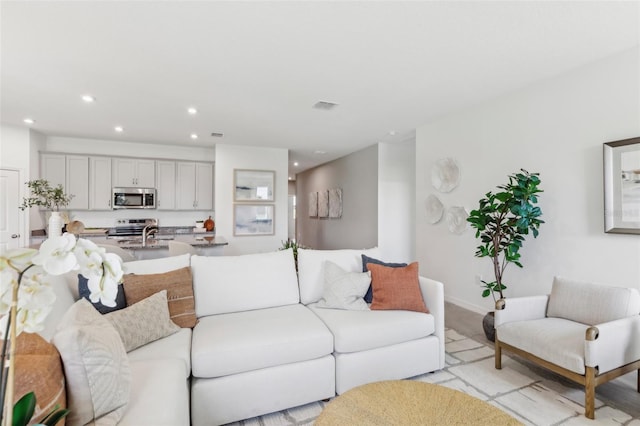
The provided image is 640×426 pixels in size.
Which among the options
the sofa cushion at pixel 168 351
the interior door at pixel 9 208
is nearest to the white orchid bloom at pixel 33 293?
the sofa cushion at pixel 168 351

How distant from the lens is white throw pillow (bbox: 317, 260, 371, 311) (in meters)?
2.46

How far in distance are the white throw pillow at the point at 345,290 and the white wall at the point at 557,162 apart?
6.24 ft

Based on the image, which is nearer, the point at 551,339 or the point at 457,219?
the point at 551,339

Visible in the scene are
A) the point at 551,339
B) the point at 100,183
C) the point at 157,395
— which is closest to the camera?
the point at 157,395

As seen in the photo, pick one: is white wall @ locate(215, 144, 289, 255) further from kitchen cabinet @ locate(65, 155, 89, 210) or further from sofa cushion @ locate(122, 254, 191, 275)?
sofa cushion @ locate(122, 254, 191, 275)

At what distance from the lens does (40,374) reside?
0.93m

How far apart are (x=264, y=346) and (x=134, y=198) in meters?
4.92

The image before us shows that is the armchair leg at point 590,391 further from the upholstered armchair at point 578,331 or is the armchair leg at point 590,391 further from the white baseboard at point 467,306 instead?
the white baseboard at point 467,306

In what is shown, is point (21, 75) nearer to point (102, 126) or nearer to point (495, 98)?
point (102, 126)

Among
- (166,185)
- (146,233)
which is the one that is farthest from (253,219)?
(146,233)

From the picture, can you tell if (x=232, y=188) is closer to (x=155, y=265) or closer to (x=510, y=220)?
(x=155, y=265)

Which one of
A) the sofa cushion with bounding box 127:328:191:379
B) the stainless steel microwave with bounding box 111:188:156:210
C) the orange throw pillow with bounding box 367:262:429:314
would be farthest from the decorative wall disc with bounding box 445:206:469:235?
the stainless steel microwave with bounding box 111:188:156:210

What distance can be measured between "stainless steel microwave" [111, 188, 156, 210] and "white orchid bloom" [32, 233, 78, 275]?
18.3ft

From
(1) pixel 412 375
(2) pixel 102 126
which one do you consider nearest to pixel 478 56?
(1) pixel 412 375
